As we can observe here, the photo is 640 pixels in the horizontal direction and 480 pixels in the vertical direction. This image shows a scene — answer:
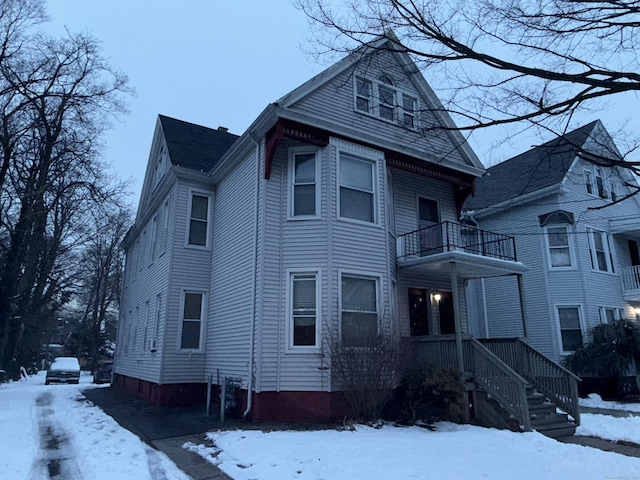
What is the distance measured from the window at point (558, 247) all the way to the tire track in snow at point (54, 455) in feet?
54.3

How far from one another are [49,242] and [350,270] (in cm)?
2110

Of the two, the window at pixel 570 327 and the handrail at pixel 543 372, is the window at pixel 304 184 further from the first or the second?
the window at pixel 570 327

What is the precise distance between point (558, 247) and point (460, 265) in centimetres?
827

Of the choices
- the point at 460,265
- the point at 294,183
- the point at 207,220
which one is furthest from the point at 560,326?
the point at 207,220

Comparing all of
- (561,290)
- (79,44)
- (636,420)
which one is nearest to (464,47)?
(636,420)

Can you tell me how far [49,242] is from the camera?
2480 centimetres

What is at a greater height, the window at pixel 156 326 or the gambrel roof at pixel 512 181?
the gambrel roof at pixel 512 181

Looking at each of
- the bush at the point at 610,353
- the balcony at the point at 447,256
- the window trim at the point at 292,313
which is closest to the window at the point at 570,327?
the bush at the point at 610,353

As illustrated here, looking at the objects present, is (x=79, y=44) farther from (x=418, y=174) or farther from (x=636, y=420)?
(x=636, y=420)

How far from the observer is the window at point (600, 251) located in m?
17.8

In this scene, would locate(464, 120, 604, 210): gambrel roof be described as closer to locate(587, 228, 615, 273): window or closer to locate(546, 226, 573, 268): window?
locate(546, 226, 573, 268): window

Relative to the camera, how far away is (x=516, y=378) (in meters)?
8.75

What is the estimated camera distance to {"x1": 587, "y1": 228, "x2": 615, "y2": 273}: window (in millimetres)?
17797

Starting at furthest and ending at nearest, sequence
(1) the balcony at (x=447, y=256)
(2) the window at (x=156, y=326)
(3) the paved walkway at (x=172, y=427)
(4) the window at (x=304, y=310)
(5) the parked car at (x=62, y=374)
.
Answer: (5) the parked car at (x=62, y=374), (2) the window at (x=156, y=326), (1) the balcony at (x=447, y=256), (4) the window at (x=304, y=310), (3) the paved walkway at (x=172, y=427)
